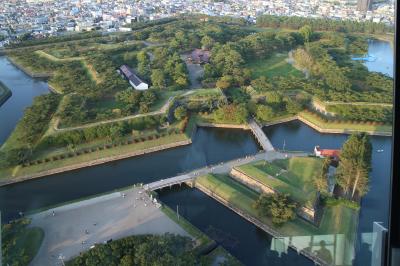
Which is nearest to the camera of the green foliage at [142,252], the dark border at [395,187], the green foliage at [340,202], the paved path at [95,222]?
the dark border at [395,187]

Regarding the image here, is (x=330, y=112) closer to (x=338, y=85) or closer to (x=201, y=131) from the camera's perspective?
(x=338, y=85)

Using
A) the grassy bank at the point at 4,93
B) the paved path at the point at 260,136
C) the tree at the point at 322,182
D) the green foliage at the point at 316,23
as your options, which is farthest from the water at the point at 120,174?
the green foliage at the point at 316,23

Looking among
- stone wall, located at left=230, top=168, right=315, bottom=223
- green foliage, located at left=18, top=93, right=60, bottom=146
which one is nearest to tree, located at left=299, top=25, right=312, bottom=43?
green foliage, located at left=18, top=93, right=60, bottom=146

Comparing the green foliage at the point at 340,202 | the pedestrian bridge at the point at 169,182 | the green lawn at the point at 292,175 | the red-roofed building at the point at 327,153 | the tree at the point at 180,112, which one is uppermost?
the tree at the point at 180,112

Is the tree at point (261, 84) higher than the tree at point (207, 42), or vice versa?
the tree at point (207, 42)

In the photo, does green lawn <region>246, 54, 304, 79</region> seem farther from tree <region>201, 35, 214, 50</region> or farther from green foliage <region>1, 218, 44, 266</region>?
green foliage <region>1, 218, 44, 266</region>

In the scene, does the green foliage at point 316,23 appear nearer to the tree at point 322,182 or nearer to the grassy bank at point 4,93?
the tree at point 322,182
